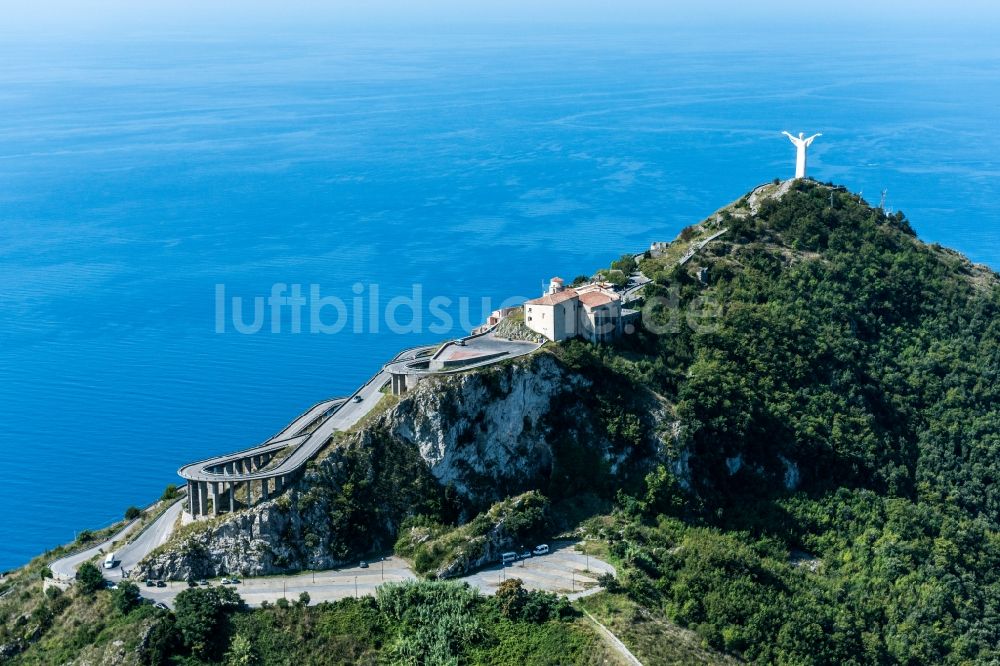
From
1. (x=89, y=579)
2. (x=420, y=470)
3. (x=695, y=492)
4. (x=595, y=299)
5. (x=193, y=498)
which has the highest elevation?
A: (x=595, y=299)

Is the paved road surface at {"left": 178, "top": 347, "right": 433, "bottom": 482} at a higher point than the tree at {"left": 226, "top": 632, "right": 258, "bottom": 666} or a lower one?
higher

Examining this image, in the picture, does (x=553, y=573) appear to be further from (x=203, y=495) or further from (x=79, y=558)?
(x=79, y=558)

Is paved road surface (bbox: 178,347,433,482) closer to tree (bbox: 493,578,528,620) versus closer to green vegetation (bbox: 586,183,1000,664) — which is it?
tree (bbox: 493,578,528,620)

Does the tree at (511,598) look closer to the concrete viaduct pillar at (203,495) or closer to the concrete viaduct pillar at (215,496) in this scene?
the concrete viaduct pillar at (215,496)

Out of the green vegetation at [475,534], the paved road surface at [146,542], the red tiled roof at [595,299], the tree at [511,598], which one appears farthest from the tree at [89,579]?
the red tiled roof at [595,299]

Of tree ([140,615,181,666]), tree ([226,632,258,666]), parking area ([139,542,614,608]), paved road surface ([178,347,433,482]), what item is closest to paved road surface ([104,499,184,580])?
parking area ([139,542,614,608])

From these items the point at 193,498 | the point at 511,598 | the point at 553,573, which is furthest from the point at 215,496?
the point at 553,573
